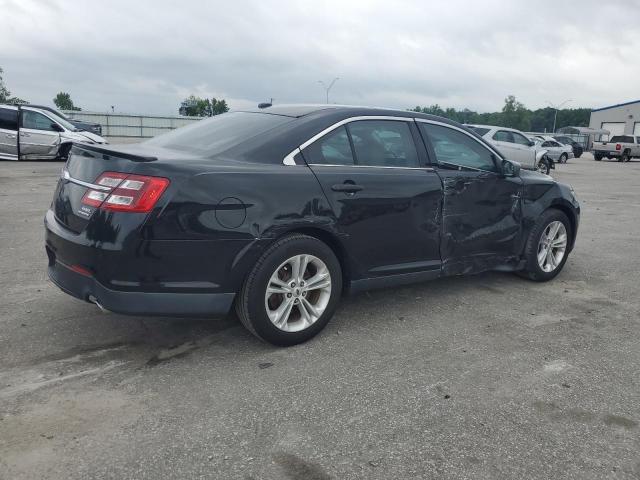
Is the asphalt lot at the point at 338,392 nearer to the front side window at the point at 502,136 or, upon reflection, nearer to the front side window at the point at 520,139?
the front side window at the point at 502,136

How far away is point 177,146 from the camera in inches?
153

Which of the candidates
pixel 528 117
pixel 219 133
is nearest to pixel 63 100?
pixel 528 117

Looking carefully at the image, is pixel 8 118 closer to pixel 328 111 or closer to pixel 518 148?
pixel 328 111

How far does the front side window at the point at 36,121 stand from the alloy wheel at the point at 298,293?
14.9m

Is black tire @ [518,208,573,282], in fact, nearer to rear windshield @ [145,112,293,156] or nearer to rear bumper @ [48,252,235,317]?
rear windshield @ [145,112,293,156]

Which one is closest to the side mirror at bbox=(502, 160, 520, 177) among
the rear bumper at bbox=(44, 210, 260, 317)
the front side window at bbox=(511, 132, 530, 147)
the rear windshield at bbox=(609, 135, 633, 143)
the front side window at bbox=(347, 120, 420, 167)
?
the front side window at bbox=(347, 120, 420, 167)

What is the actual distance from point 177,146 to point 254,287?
1.26m

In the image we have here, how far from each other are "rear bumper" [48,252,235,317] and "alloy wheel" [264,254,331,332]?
332 mm

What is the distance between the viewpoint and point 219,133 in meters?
3.96

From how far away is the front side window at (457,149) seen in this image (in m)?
4.41

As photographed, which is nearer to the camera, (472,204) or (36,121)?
(472,204)

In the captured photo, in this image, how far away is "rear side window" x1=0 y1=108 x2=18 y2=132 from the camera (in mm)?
15297

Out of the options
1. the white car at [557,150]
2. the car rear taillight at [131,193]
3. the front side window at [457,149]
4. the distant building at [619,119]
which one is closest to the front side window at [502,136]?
the white car at [557,150]

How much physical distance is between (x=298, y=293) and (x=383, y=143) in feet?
4.37
